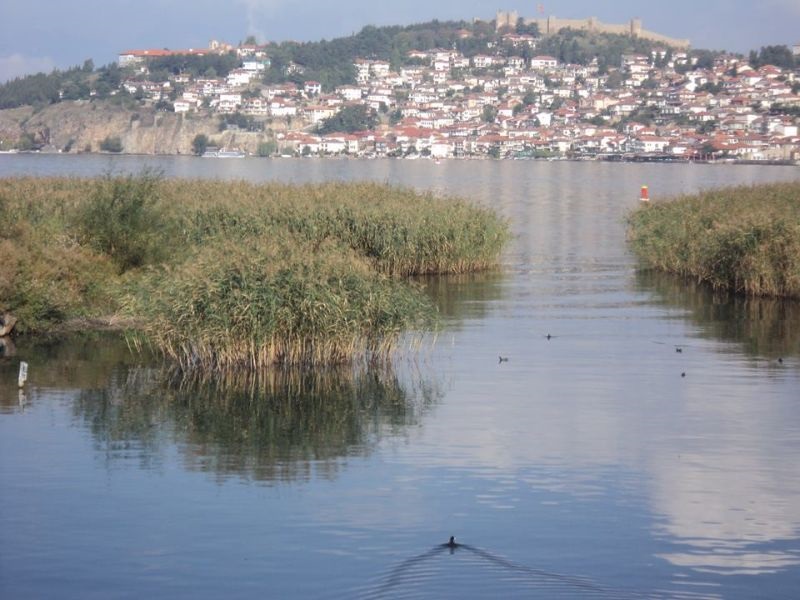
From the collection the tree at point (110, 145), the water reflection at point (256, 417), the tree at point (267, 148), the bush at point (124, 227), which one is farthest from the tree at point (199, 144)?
the water reflection at point (256, 417)

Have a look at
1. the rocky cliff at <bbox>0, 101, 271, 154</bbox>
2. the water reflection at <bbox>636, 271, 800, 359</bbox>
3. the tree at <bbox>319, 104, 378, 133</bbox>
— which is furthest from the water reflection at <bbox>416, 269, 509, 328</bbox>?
the tree at <bbox>319, 104, 378, 133</bbox>

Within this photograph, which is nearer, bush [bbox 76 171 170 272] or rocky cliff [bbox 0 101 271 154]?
bush [bbox 76 171 170 272]

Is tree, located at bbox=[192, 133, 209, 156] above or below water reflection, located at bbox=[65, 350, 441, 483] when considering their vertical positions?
above

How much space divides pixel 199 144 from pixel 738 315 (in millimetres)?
147148

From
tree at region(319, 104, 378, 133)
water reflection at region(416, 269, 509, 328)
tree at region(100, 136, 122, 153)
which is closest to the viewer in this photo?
water reflection at region(416, 269, 509, 328)

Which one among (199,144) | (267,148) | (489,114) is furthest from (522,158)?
(199,144)

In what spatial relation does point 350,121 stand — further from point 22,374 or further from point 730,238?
point 22,374

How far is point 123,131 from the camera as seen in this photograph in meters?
168

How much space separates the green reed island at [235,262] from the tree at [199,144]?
13440 cm

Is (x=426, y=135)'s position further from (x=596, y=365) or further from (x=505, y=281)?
(x=596, y=365)

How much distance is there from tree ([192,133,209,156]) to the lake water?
147m

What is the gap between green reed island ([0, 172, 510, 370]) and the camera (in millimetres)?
17516

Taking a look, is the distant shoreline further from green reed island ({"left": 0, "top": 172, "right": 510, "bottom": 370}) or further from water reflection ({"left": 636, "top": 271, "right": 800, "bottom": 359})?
water reflection ({"left": 636, "top": 271, "right": 800, "bottom": 359})

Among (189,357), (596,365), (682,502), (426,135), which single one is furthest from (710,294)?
(426,135)
